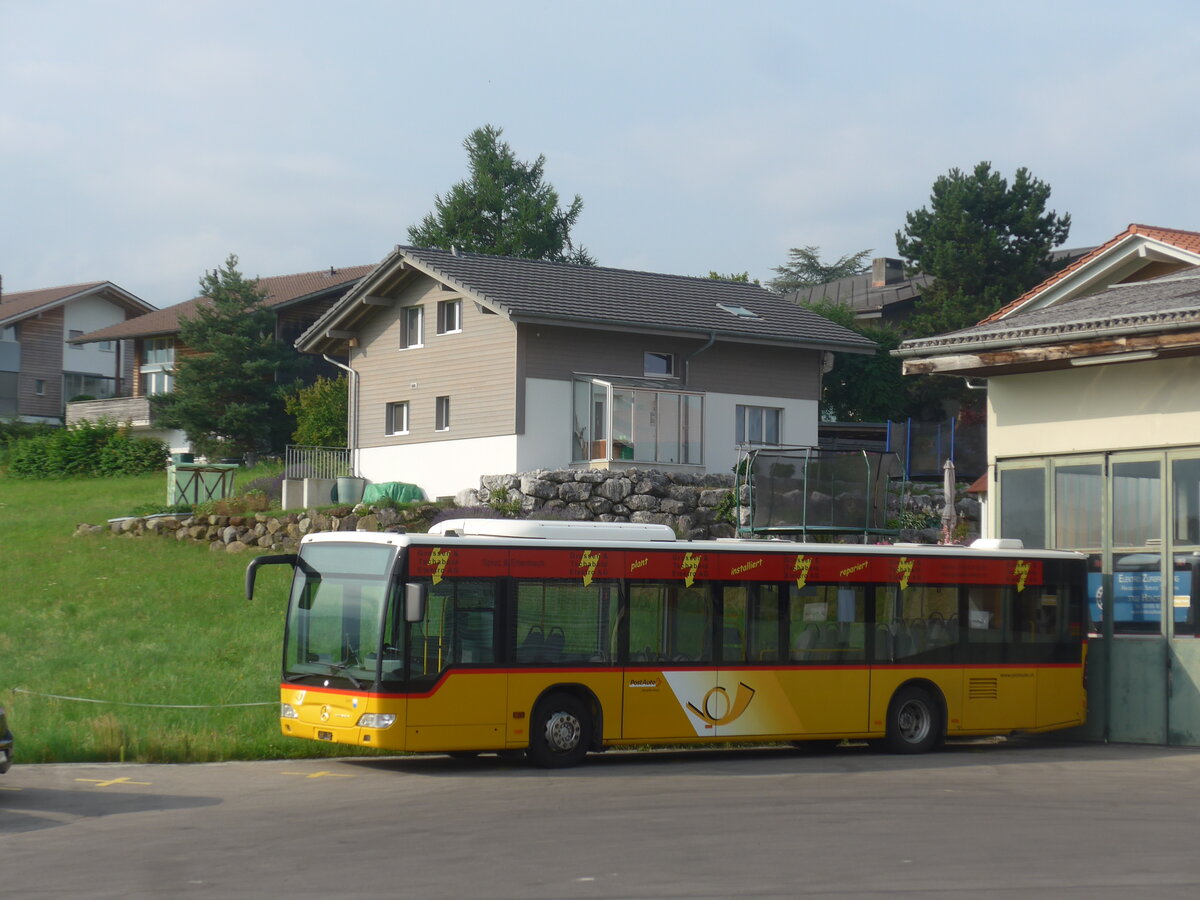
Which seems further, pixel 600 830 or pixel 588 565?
pixel 588 565

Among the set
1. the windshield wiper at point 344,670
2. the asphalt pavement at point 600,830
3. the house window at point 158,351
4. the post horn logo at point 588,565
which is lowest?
the asphalt pavement at point 600,830

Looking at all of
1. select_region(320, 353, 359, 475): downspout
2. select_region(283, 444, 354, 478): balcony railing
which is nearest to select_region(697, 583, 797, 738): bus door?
select_region(283, 444, 354, 478): balcony railing

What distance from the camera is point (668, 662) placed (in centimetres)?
1695

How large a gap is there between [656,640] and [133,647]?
33.6 ft

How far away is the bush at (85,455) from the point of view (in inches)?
2248

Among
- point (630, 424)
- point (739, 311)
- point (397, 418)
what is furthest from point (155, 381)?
point (630, 424)

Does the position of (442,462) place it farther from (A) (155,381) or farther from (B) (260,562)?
(A) (155,381)

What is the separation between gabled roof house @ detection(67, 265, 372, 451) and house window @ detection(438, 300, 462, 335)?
19220 millimetres

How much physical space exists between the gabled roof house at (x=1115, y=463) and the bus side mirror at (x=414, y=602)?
854cm

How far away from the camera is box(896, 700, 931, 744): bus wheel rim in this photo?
18.6m

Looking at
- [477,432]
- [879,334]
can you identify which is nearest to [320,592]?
[477,432]

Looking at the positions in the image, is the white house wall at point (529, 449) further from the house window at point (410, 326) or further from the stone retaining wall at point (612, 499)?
the house window at point (410, 326)

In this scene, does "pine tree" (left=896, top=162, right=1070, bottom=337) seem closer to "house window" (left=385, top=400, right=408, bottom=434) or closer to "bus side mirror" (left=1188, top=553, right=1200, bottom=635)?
"house window" (left=385, top=400, right=408, bottom=434)

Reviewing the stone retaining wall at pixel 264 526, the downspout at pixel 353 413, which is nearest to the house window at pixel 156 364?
the downspout at pixel 353 413
